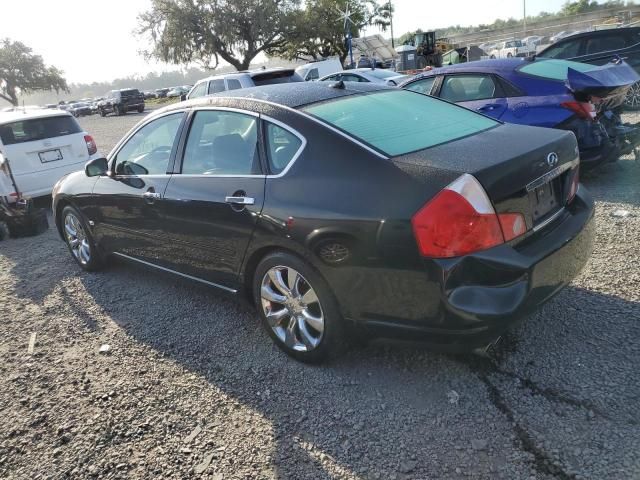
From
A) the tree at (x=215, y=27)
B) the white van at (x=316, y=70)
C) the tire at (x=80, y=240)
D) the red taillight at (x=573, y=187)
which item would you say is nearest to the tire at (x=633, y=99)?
the red taillight at (x=573, y=187)

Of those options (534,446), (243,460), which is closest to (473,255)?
(534,446)

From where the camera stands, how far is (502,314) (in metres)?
2.34

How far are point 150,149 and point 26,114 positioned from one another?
17.5 ft

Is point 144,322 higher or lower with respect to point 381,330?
lower

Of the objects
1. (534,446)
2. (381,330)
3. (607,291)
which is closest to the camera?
(534,446)

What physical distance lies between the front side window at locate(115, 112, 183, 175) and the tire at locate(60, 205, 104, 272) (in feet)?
3.42

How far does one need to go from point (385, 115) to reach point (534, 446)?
2023 millimetres

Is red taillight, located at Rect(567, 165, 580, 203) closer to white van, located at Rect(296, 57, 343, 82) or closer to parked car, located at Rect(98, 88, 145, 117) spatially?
white van, located at Rect(296, 57, 343, 82)

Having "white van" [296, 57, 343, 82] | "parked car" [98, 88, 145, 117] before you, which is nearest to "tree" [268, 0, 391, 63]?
"parked car" [98, 88, 145, 117]

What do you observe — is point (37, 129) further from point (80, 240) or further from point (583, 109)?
point (583, 109)

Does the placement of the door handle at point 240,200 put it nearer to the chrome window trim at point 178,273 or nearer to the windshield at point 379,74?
the chrome window trim at point 178,273

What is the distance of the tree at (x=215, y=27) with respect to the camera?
133 feet

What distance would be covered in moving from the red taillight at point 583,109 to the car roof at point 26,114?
755 centimetres

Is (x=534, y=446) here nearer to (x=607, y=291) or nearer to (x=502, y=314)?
(x=502, y=314)
